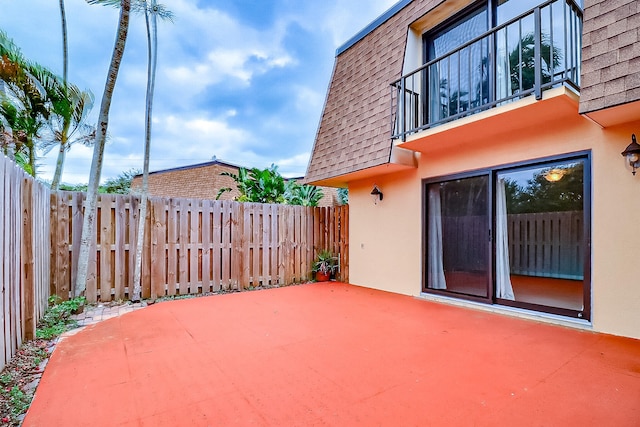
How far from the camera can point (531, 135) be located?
173 inches

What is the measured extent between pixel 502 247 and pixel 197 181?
46.4 ft

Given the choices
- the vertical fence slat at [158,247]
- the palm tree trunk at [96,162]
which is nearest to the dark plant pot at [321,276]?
the vertical fence slat at [158,247]

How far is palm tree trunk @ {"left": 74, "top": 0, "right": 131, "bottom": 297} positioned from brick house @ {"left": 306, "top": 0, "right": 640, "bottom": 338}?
4135mm

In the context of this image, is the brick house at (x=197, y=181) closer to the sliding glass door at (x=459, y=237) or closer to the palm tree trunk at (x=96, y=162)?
the sliding glass door at (x=459, y=237)

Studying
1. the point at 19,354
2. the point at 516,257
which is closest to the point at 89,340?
the point at 19,354

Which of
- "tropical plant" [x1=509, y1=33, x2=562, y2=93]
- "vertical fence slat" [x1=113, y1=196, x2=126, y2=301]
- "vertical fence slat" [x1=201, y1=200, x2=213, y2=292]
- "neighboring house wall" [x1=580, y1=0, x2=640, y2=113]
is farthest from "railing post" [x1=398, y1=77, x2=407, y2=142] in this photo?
"vertical fence slat" [x1=113, y1=196, x2=126, y2=301]

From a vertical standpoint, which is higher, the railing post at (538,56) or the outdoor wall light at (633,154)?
the railing post at (538,56)

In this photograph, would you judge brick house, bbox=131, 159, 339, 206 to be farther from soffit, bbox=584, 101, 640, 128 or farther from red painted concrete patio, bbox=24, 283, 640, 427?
soffit, bbox=584, 101, 640, 128

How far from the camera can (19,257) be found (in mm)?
3211

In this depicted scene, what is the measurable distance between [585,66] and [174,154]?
2164 centimetres

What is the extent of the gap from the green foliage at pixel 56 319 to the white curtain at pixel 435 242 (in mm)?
5607

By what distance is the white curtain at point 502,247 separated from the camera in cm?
474

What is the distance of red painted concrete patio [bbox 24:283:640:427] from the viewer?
2.06 meters

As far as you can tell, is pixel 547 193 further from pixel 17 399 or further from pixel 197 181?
pixel 197 181
